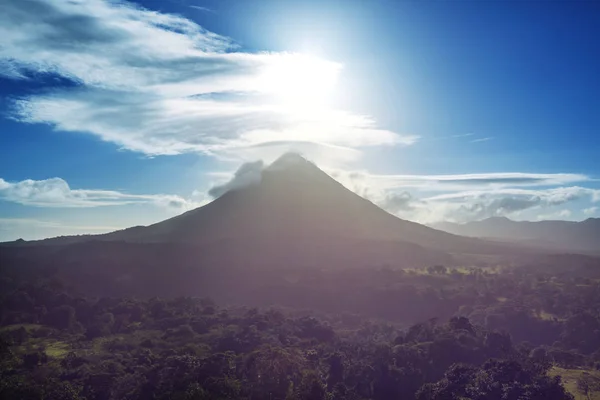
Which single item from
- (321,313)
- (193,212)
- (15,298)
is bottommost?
(321,313)

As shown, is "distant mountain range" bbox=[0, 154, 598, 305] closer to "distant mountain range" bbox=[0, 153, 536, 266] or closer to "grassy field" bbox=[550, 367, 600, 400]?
"distant mountain range" bbox=[0, 153, 536, 266]

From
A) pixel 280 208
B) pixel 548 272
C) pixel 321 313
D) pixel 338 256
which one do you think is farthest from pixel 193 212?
pixel 548 272

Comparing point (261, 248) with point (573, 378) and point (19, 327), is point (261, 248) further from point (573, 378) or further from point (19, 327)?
point (573, 378)

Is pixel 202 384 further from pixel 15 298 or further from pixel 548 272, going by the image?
pixel 548 272

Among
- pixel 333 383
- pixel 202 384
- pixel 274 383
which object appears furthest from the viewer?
pixel 333 383

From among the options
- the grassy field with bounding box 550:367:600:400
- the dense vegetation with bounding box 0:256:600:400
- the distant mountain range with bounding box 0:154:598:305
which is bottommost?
the grassy field with bounding box 550:367:600:400

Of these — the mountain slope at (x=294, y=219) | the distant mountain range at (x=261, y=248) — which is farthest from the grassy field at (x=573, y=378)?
the mountain slope at (x=294, y=219)

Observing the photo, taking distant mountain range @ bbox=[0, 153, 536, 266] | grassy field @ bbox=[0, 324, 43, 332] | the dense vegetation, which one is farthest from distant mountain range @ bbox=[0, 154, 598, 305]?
grassy field @ bbox=[0, 324, 43, 332]
